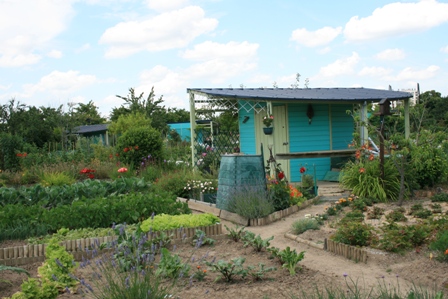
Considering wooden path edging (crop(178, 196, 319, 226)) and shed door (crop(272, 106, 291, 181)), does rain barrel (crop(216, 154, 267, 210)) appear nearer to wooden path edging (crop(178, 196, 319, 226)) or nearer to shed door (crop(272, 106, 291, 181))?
wooden path edging (crop(178, 196, 319, 226))

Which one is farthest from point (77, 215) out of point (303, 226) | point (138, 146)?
point (138, 146)

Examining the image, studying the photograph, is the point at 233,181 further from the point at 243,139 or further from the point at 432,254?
the point at 243,139

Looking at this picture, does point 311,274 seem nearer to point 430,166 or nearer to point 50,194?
point 50,194

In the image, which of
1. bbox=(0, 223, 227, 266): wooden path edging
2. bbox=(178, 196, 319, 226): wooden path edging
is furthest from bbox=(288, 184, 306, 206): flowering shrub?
bbox=(0, 223, 227, 266): wooden path edging

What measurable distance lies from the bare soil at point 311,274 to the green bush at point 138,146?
9234mm

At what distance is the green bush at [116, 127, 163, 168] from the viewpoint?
16000mm

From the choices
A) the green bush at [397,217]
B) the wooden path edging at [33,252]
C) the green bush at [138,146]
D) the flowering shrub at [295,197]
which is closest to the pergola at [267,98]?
the green bush at [138,146]

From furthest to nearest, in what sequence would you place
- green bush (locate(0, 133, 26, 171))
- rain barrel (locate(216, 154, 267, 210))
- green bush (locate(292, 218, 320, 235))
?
green bush (locate(0, 133, 26, 171)), rain barrel (locate(216, 154, 267, 210)), green bush (locate(292, 218, 320, 235))

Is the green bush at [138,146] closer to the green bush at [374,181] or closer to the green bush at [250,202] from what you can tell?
the green bush at [250,202]

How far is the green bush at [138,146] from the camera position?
16.0 m

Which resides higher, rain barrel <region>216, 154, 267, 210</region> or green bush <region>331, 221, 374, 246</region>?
rain barrel <region>216, 154, 267, 210</region>

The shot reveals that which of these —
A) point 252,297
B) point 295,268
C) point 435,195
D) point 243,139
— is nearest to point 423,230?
point 295,268

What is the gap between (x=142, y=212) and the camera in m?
7.83

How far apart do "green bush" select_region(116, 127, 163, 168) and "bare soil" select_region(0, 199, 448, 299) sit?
30.3 feet
